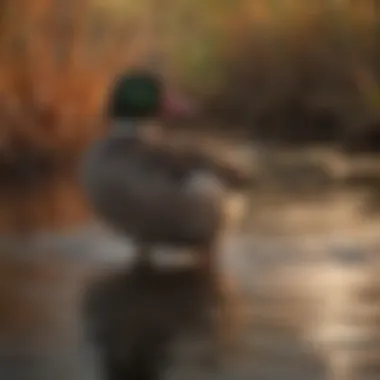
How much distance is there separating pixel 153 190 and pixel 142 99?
11 cm

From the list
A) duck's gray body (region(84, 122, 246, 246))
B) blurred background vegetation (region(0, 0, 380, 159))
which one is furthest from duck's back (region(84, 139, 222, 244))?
blurred background vegetation (region(0, 0, 380, 159))

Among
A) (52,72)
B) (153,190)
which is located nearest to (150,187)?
(153,190)

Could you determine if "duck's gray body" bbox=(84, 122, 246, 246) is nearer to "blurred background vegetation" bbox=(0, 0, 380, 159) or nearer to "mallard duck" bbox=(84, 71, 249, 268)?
"mallard duck" bbox=(84, 71, 249, 268)

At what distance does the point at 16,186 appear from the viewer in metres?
0.89

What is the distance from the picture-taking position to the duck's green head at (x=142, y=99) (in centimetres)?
84

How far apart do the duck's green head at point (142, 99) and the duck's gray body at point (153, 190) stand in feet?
0.11

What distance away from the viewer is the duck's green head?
84 cm

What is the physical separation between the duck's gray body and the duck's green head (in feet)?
0.11

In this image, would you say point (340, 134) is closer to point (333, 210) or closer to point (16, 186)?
point (333, 210)

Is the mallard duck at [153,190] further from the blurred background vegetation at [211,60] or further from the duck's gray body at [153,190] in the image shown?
the blurred background vegetation at [211,60]

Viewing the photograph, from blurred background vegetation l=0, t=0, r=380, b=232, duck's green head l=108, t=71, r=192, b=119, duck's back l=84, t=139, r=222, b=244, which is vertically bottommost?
duck's back l=84, t=139, r=222, b=244

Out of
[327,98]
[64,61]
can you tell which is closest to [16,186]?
[64,61]

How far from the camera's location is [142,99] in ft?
2.79

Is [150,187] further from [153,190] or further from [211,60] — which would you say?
[211,60]
